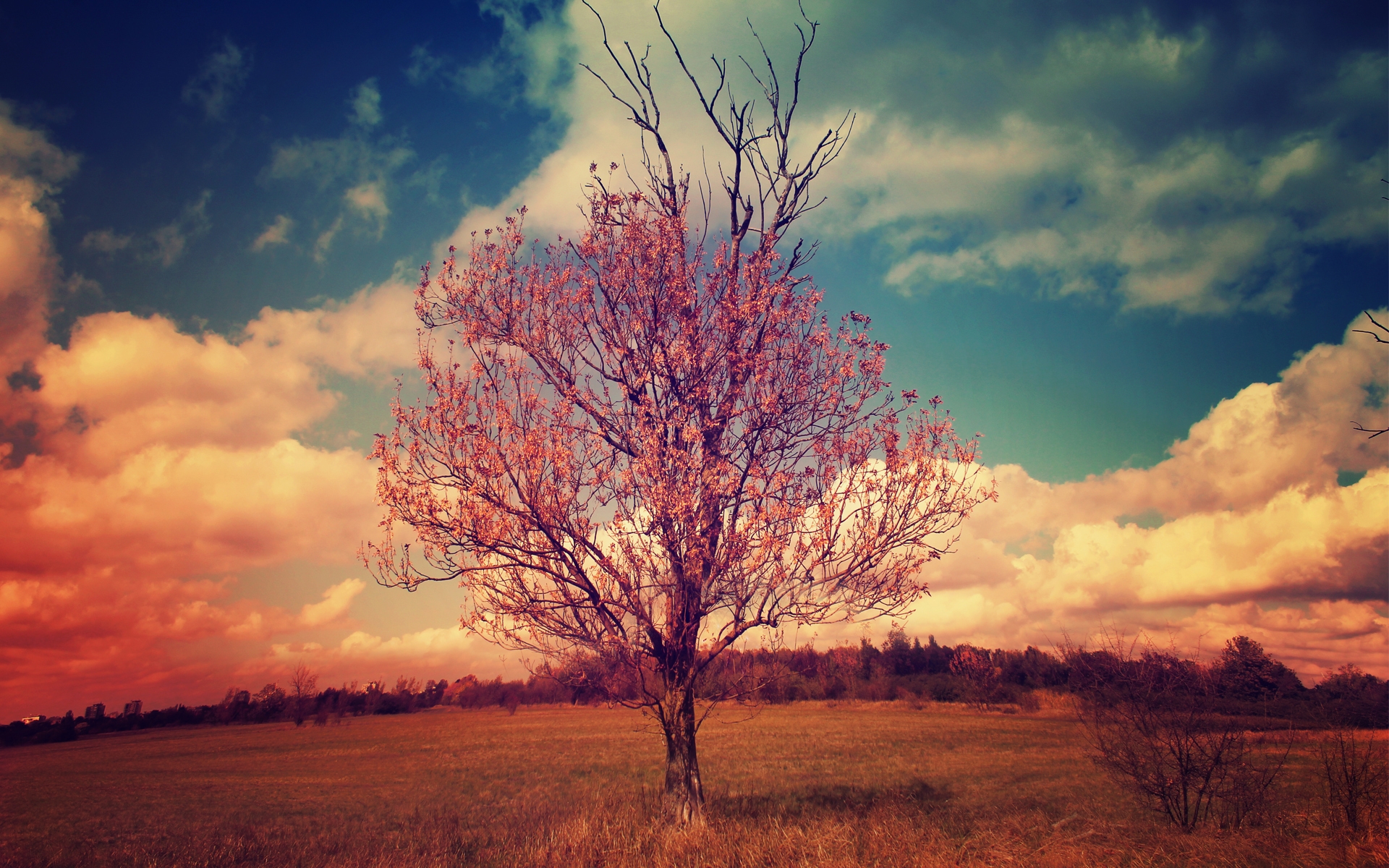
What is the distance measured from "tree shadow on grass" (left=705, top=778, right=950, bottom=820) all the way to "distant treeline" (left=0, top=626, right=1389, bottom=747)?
7.32 ft

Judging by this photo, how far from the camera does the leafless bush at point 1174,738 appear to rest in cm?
1116

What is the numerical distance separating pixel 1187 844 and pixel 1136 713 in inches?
105

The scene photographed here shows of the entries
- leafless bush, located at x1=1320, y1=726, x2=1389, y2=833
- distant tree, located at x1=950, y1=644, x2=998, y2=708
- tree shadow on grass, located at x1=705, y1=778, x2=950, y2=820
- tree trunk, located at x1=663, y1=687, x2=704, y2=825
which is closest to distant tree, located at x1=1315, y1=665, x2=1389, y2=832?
leafless bush, located at x1=1320, y1=726, x2=1389, y2=833

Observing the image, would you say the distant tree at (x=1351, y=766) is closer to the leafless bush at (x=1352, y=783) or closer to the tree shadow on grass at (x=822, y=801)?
the leafless bush at (x=1352, y=783)

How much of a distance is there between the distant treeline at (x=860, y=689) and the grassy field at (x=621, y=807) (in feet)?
6.97

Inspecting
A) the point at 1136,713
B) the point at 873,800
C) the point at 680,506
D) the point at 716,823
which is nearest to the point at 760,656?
the point at 716,823

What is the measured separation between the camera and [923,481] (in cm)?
995

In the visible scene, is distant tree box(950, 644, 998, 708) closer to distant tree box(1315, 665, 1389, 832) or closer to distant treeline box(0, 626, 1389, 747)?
distant treeline box(0, 626, 1389, 747)

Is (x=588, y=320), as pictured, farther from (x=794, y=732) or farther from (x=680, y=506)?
(x=794, y=732)

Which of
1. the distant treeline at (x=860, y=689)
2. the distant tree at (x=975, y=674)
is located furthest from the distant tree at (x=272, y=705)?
the distant tree at (x=975, y=674)

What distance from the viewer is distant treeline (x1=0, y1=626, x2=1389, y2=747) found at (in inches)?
432

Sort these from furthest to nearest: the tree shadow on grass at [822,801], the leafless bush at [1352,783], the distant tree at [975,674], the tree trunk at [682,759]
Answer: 1. the distant tree at [975,674]
2. the tree shadow on grass at [822,801]
3. the leafless bush at [1352,783]
4. the tree trunk at [682,759]

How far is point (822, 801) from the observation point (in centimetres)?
1447

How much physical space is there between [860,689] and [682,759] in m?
91.6
